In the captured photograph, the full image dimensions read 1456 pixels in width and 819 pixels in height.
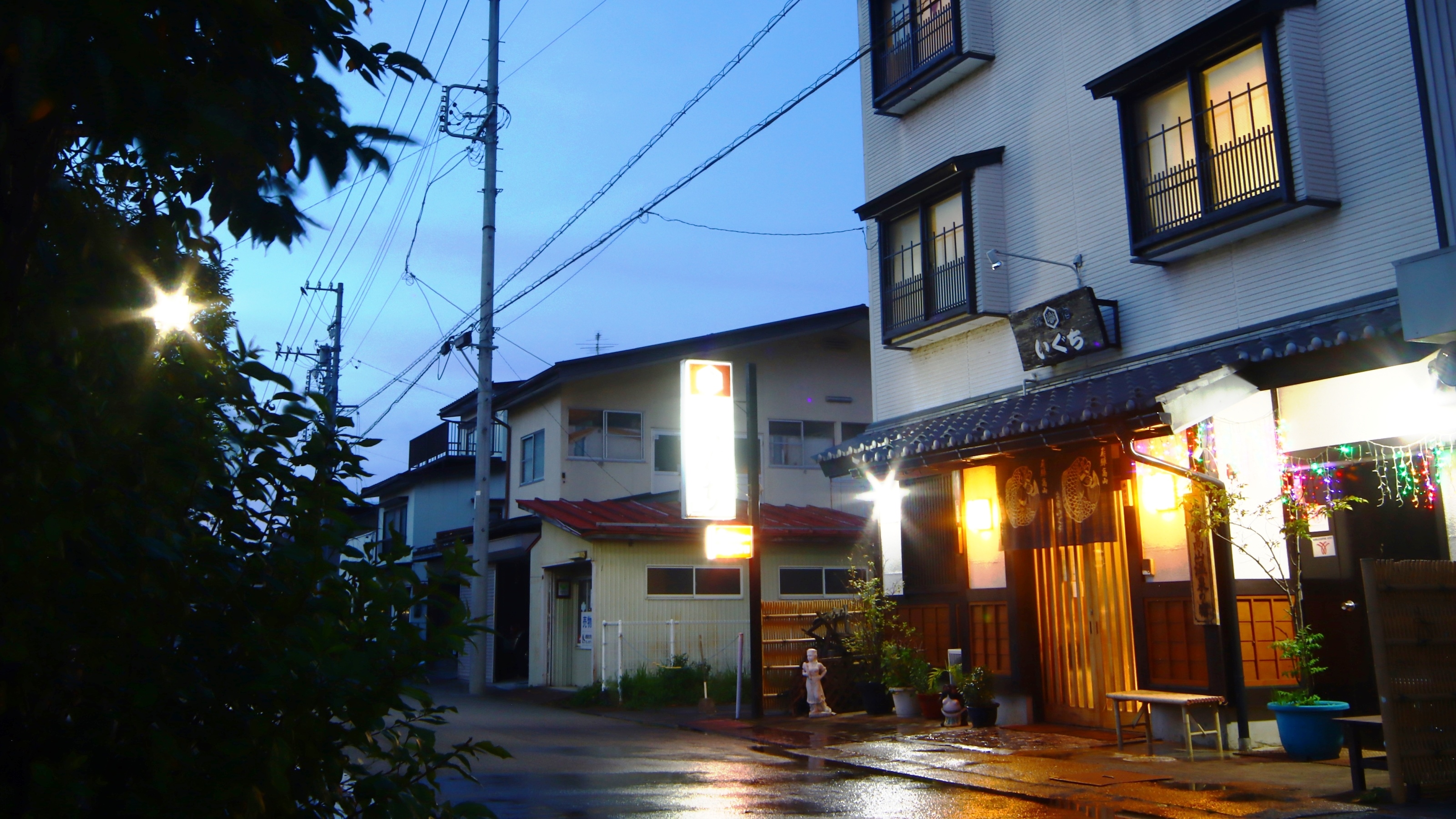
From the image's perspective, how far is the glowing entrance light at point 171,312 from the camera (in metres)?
3.13

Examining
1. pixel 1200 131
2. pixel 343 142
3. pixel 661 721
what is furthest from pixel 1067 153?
pixel 343 142

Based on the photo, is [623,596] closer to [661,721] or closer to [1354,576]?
[661,721]

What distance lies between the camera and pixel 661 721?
17.3m

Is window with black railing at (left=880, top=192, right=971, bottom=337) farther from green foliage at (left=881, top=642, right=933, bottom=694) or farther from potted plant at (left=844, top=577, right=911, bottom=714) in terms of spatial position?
green foliage at (left=881, top=642, right=933, bottom=694)

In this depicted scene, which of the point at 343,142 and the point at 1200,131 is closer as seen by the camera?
the point at 343,142

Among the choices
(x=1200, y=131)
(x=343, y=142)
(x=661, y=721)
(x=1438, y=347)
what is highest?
(x=1200, y=131)

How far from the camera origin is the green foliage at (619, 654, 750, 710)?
19.9 metres

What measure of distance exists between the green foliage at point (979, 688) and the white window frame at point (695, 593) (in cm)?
942

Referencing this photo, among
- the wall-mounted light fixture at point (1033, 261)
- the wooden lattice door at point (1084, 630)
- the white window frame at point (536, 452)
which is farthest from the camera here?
the white window frame at point (536, 452)

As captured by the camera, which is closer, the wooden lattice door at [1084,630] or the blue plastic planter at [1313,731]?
the blue plastic planter at [1313,731]

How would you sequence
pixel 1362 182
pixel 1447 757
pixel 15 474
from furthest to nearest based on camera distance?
1. pixel 1362 182
2. pixel 1447 757
3. pixel 15 474

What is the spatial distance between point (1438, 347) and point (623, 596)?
16.4 m

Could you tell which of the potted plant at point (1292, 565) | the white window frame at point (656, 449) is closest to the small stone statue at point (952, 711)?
the potted plant at point (1292, 565)

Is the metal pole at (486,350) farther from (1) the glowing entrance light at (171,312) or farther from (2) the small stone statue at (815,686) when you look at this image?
(1) the glowing entrance light at (171,312)
